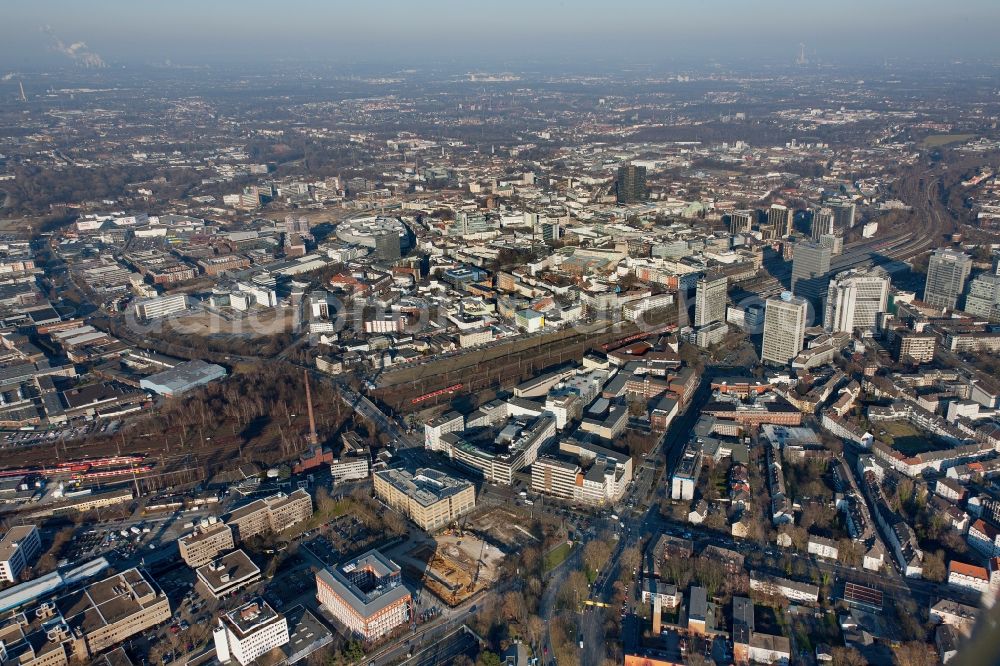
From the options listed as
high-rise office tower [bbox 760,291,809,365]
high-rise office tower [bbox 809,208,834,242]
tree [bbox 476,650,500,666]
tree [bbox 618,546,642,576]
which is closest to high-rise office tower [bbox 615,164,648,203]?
high-rise office tower [bbox 809,208,834,242]

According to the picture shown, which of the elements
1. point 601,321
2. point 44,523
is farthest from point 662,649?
point 601,321

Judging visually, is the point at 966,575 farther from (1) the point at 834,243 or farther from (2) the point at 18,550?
(1) the point at 834,243

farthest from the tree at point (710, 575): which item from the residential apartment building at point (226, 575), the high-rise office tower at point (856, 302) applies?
the high-rise office tower at point (856, 302)

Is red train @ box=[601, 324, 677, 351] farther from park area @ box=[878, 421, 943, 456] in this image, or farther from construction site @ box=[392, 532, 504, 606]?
construction site @ box=[392, 532, 504, 606]

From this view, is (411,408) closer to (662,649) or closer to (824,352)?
(662,649)

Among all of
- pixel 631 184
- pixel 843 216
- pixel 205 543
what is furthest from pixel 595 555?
pixel 631 184

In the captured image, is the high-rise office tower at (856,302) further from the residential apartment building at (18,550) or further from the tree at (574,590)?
the residential apartment building at (18,550)
